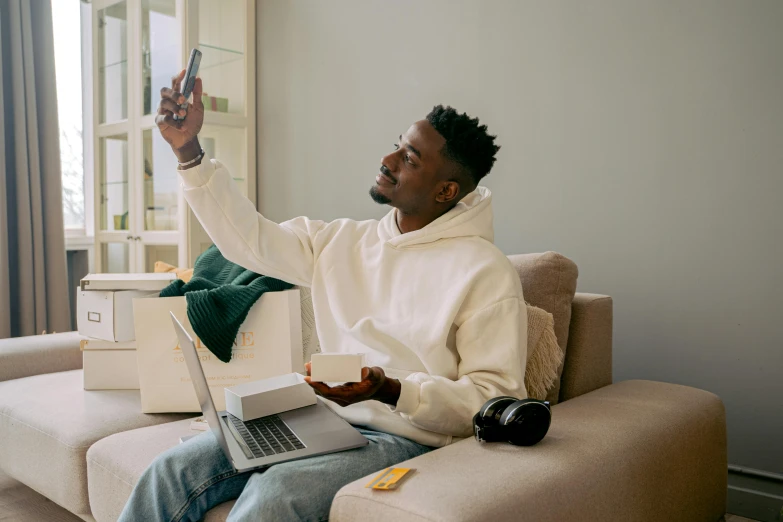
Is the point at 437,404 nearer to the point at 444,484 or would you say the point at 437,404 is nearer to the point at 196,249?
the point at 444,484

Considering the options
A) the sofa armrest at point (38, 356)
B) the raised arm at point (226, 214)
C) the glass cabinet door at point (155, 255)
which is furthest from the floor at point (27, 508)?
the glass cabinet door at point (155, 255)

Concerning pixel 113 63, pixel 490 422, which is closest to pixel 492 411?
pixel 490 422

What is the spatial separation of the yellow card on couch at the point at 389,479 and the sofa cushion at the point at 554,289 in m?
0.64

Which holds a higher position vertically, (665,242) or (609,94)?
(609,94)

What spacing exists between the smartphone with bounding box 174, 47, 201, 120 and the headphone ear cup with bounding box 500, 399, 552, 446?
927mm

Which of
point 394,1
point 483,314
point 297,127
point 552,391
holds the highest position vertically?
point 394,1

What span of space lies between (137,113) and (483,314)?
269 centimetres

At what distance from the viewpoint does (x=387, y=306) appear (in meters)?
1.52

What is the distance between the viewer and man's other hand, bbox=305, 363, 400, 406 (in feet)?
3.80

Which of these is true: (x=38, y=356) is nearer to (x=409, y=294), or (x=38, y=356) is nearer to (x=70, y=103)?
(x=409, y=294)

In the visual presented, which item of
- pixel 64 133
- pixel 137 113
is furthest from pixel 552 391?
pixel 64 133

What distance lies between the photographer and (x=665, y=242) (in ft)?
6.39

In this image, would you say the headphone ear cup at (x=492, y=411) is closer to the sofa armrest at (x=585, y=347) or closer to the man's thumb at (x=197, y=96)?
the sofa armrest at (x=585, y=347)

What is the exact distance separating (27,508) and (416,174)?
4.73ft
